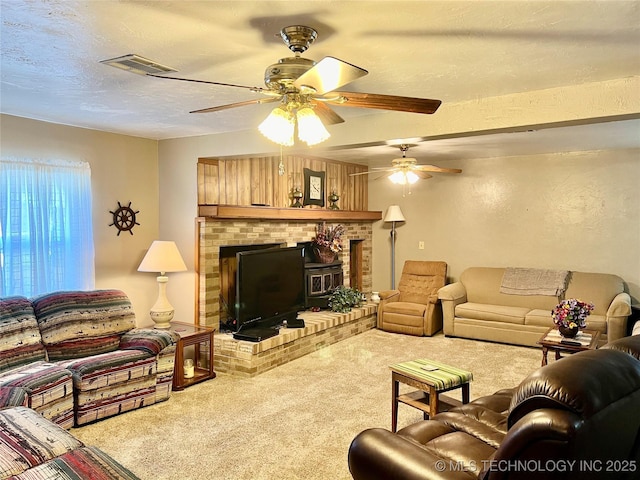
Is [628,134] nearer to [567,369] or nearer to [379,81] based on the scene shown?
[379,81]

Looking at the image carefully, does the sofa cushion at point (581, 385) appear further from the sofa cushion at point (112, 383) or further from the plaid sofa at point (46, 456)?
the sofa cushion at point (112, 383)

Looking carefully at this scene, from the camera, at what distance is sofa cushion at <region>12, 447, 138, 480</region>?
6.33 feet

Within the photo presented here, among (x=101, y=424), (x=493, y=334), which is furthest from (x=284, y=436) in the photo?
(x=493, y=334)

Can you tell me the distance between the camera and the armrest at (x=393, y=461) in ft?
5.65

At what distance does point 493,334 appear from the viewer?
5691 millimetres

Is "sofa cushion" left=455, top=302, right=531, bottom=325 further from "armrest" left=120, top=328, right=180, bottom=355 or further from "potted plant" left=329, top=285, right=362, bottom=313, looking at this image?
"armrest" left=120, top=328, right=180, bottom=355

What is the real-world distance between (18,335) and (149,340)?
91 cm

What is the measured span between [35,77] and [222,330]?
2.94 meters

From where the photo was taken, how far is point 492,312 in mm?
5746

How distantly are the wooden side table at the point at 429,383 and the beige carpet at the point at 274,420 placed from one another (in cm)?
44

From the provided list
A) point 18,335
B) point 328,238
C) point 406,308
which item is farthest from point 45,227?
point 406,308

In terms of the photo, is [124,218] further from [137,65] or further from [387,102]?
[387,102]

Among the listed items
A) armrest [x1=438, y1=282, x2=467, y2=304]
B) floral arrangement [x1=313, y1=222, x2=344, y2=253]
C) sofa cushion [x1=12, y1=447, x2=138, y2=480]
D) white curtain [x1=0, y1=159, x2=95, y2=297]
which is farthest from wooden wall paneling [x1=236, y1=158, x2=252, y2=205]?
sofa cushion [x1=12, y1=447, x2=138, y2=480]

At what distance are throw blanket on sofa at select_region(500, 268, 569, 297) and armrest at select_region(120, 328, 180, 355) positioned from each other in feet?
14.4
